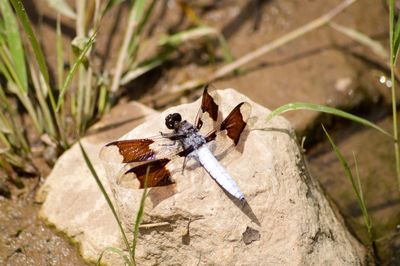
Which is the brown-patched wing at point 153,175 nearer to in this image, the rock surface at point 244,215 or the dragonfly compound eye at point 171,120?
the rock surface at point 244,215

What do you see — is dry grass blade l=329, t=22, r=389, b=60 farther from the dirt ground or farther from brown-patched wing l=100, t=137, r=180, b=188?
brown-patched wing l=100, t=137, r=180, b=188

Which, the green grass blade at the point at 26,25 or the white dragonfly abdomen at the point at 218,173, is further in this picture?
the green grass blade at the point at 26,25

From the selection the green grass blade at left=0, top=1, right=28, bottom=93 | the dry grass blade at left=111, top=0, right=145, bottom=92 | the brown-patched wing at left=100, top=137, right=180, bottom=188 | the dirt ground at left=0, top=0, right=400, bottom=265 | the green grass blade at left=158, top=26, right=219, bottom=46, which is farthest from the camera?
the green grass blade at left=158, top=26, right=219, bottom=46

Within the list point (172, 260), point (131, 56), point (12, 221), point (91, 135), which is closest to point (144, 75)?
point (131, 56)

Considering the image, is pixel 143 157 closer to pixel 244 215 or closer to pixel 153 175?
pixel 153 175

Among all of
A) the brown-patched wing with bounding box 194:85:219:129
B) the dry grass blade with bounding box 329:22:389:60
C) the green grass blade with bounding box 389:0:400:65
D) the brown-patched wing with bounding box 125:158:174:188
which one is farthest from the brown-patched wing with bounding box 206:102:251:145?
the dry grass blade with bounding box 329:22:389:60

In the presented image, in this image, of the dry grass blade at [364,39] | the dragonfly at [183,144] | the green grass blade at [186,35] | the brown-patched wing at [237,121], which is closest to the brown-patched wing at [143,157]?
the dragonfly at [183,144]
